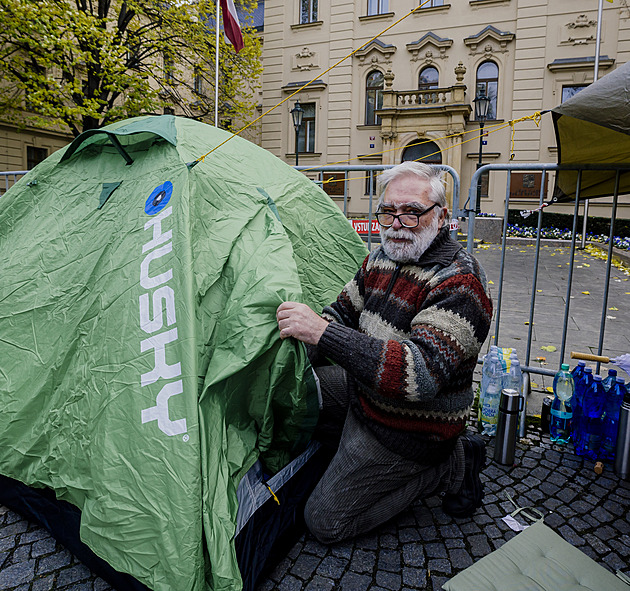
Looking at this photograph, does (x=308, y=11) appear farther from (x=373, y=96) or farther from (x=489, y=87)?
(x=489, y=87)

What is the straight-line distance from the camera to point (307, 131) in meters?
20.6

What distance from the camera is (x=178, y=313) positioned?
5.87 feet

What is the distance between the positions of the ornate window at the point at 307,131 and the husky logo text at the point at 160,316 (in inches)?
759

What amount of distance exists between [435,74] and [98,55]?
501 inches

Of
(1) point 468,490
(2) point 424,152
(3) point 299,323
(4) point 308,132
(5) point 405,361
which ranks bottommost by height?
(1) point 468,490

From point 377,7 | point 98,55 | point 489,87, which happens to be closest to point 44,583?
point 98,55

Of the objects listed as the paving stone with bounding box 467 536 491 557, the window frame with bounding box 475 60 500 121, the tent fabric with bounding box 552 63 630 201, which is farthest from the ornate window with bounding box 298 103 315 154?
the paving stone with bounding box 467 536 491 557

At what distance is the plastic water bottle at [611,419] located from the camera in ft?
8.68

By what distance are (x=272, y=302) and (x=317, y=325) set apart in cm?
20

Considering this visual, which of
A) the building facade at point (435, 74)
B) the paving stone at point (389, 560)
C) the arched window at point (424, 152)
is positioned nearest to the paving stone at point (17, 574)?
the paving stone at point (389, 560)

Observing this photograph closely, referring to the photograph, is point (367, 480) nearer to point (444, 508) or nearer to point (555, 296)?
point (444, 508)

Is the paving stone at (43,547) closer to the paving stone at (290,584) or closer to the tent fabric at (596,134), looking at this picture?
the paving stone at (290,584)

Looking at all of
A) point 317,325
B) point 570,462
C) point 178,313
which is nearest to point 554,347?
point 570,462

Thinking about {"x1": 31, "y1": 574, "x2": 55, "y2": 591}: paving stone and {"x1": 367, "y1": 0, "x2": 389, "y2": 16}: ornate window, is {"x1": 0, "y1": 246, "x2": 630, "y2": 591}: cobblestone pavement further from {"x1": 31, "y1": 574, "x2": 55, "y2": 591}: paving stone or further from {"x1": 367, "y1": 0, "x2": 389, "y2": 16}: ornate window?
{"x1": 367, "y1": 0, "x2": 389, "y2": 16}: ornate window
